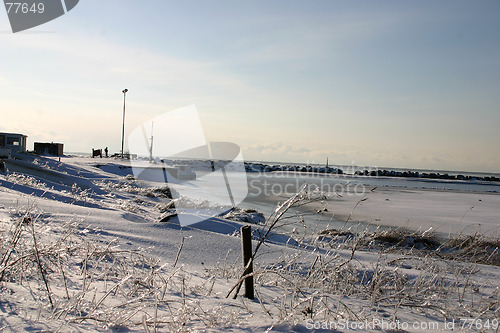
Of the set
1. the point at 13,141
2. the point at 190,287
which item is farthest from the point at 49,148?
the point at 190,287

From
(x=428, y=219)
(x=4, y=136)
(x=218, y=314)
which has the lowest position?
(x=428, y=219)

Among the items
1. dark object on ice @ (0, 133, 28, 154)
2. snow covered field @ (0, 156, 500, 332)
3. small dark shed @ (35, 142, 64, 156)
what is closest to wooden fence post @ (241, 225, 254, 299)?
snow covered field @ (0, 156, 500, 332)

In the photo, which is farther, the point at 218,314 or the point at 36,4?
the point at 36,4

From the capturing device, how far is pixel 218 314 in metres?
2.45

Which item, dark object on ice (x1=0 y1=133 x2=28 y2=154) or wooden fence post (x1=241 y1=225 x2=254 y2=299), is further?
dark object on ice (x1=0 y1=133 x2=28 y2=154)

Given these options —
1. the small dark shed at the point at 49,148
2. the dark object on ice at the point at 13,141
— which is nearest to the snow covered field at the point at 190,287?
the dark object on ice at the point at 13,141

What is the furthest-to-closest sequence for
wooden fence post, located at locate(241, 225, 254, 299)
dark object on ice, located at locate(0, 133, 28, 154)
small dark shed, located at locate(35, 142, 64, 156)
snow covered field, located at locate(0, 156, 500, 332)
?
small dark shed, located at locate(35, 142, 64, 156)
dark object on ice, located at locate(0, 133, 28, 154)
wooden fence post, located at locate(241, 225, 254, 299)
snow covered field, located at locate(0, 156, 500, 332)

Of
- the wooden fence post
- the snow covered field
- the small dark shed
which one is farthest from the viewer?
the small dark shed

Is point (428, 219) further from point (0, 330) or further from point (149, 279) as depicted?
point (0, 330)

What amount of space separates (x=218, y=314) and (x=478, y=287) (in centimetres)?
337

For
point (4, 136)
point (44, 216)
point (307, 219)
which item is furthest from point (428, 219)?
point (4, 136)

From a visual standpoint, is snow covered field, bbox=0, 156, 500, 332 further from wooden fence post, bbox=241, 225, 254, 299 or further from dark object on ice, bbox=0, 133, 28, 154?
dark object on ice, bbox=0, 133, 28, 154

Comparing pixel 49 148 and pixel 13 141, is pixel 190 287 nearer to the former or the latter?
pixel 13 141

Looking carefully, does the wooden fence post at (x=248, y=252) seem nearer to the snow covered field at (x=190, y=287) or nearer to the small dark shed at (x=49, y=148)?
the snow covered field at (x=190, y=287)
